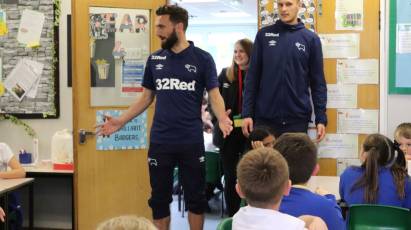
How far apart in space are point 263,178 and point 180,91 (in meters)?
1.74

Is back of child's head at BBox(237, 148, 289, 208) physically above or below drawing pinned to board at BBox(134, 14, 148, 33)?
below

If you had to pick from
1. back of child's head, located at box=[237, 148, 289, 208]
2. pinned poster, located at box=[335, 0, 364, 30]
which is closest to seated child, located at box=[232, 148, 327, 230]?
back of child's head, located at box=[237, 148, 289, 208]

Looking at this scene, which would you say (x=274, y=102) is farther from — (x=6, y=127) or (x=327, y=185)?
(x=6, y=127)

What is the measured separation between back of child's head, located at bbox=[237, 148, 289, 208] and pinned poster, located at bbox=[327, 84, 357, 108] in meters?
2.47

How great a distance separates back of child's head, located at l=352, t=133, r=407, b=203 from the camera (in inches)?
114

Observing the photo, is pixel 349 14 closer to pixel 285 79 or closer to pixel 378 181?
pixel 285 79

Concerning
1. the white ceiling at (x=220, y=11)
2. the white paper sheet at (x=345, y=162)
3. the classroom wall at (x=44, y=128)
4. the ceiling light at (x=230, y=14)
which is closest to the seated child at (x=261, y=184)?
the white paper sheet at (x=345, y=162)

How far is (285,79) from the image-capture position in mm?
3557

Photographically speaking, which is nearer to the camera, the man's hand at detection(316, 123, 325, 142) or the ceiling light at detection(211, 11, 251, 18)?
the man's hand at detection(316, 123, 325, 142)

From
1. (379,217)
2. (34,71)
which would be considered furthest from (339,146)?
(34,71)

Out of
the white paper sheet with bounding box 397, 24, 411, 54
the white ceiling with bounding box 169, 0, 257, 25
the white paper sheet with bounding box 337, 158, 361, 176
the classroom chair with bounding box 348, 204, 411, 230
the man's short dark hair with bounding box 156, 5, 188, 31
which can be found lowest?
the classroom chair with bounding box 348, 204, 411, 230

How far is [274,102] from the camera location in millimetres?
3594

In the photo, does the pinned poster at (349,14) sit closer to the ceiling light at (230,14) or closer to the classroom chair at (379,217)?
the classroom chair at (379,217)

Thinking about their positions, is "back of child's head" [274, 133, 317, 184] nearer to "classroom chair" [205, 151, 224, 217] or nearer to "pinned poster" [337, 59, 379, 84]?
"pinned poster" [337, 59, 379, 84]
